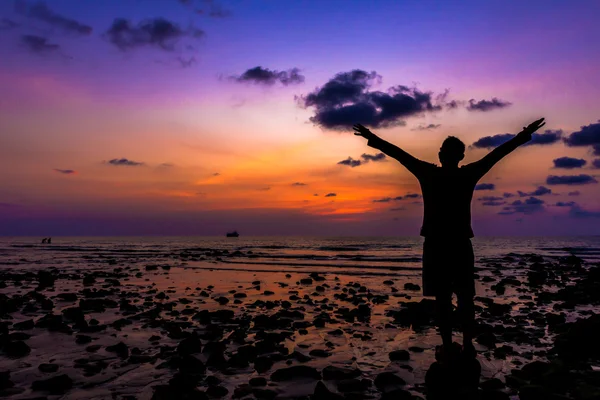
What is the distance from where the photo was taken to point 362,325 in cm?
1123

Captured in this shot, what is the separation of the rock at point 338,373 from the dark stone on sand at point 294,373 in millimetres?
142

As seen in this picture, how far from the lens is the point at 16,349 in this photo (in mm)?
8180

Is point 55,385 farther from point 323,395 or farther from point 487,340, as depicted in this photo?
point 487,340

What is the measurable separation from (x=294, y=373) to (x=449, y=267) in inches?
123

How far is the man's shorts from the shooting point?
614 cm

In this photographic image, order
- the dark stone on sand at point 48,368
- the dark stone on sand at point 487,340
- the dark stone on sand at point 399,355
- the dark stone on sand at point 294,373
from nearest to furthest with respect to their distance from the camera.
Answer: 1. the dark stone on sand at point 294,373
2. the dark stone on sand at point 48,368
3. the dark stone on sand at point 399,355
4. the dark stone on sand at point 487,340

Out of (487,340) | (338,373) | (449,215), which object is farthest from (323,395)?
(487,340)

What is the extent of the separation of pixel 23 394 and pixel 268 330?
227 inches

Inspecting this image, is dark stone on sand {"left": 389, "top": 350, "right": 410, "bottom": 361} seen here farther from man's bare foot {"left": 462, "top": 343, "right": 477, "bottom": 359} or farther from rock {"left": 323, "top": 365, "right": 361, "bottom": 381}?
man's bare foot {"left": 462, "top": 343, "right": 477, "bottom": 359}

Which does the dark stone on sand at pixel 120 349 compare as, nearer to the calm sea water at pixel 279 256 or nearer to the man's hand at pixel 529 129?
the man's hand at pixel 529 129

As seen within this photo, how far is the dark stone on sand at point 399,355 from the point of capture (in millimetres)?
7777

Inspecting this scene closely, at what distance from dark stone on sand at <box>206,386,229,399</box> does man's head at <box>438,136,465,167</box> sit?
487 cm

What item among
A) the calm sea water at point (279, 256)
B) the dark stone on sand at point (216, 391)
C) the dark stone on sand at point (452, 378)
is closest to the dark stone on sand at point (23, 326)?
the dark stone on sand at point (216, 391)

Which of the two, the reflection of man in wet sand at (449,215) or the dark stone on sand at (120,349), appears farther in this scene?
the dark stone on sand at (120,349)
